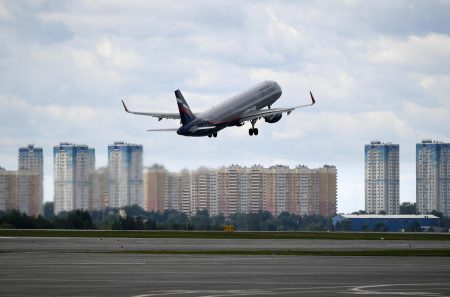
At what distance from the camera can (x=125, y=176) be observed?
13162 cm

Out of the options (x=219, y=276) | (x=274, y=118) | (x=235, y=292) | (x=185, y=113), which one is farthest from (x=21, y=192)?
(x=235, y=292)

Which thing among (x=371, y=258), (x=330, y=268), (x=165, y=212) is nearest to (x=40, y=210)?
(x=165, y=212)

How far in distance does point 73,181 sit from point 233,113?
76.7 feet

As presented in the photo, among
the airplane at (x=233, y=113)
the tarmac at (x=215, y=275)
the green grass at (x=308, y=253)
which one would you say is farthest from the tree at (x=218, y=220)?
the tarmac at (x=215, y=275)

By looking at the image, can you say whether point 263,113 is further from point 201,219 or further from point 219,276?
point 219,276

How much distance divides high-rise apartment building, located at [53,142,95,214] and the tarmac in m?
60.4

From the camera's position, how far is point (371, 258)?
70.8 meters

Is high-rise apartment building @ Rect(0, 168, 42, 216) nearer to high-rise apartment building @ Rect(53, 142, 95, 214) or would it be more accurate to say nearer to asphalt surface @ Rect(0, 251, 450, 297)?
high-rise apartment building @ Rect(53, 142, 95, 214)

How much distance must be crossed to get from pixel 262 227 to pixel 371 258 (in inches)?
4687

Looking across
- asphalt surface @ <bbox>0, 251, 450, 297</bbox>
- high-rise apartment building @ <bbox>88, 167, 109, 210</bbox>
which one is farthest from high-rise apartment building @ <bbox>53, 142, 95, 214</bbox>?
Result: asphalt surface @ <bbox>0, 251, 450, 297</bbox>

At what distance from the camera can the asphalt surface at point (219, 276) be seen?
144ft

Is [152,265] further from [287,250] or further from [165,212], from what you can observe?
[165,212]

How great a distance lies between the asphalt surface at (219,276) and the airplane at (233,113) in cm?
5111

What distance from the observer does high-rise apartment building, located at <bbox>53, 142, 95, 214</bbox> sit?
13625cm
